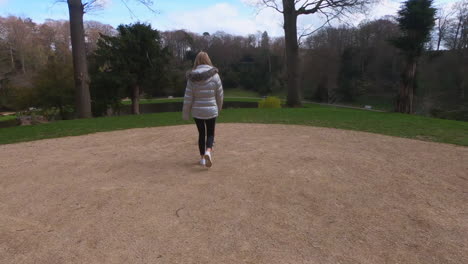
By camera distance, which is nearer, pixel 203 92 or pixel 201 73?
pixel 201 73

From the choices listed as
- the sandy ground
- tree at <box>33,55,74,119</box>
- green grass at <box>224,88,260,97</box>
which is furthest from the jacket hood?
green grass at <box>224,88,260,97</box>

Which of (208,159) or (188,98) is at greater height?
(188,98)

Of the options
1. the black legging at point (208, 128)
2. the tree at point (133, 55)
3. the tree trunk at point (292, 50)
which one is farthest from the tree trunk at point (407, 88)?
the tree at point (133, 55)

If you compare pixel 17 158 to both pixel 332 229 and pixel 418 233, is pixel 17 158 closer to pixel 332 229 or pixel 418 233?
pixel 332 229

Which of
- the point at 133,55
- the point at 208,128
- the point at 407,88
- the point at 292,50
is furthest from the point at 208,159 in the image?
the point at 133,55

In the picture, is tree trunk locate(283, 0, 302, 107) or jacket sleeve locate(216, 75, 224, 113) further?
tree trunk locate(283, 0, 302, 107)

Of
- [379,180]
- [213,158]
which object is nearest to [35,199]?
[213,158]

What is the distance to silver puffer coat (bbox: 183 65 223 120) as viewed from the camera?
3953 millimetres

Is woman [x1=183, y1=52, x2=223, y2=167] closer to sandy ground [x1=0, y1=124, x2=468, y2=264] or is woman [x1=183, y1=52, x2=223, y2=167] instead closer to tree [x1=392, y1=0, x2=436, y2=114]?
sandy ground [x1=0, y1=124, x2=468, y2=264]

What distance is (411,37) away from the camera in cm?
1274

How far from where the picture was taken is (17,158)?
516cm

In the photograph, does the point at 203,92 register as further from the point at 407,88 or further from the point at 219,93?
the point at 407,88

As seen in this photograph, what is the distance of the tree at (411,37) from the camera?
1241 centimetres

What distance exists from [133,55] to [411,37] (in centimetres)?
1887
